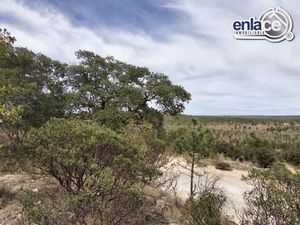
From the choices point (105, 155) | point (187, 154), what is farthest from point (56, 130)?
point (187, 154)

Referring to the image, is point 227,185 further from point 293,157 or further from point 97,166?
point 97,166

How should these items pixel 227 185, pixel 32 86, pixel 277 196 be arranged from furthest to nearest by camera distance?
pixel 227 185
pixel 32 86
pixel 277 196

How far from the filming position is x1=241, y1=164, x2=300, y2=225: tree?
790 cm

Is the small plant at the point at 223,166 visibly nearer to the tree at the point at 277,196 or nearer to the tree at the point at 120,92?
the tree at the point at 120,92

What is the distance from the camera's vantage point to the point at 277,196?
26.1 ft

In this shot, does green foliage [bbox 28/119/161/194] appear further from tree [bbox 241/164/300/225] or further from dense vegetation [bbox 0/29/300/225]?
tree [bbox 241/164/300/225]

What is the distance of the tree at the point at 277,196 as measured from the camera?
7.90 m

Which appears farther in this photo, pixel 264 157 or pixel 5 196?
pixel 264 157

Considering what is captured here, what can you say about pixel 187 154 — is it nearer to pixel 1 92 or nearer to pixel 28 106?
pixel 28 106

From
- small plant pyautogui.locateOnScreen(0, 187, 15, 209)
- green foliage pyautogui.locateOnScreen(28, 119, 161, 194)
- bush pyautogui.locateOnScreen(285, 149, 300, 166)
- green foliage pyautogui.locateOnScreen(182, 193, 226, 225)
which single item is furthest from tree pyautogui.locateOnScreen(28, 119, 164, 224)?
bush pyautogui.locateOnScreen(285, 149, 300, 166)

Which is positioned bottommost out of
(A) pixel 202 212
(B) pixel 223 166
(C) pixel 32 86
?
(B) pixel 223 166

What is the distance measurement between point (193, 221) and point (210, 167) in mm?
19347

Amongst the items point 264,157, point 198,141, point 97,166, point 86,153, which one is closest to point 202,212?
point 97,166

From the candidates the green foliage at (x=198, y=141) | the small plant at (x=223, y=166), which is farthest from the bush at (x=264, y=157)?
the green foliage at (x=198, y=141)
